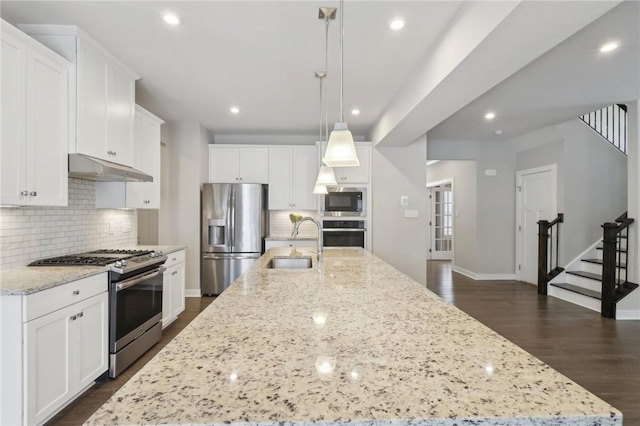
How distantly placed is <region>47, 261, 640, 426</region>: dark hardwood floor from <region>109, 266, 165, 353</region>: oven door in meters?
0.29

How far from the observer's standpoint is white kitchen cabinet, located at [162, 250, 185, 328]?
3.45m

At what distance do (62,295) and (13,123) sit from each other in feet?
3.47

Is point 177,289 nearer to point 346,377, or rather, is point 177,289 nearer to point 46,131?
point 46,131

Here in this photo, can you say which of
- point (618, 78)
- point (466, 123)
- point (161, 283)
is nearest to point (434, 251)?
point (466, 123)

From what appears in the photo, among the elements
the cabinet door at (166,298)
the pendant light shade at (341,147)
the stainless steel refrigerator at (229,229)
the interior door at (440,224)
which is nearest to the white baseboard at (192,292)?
the stainless steel refrigerator at (229,229)

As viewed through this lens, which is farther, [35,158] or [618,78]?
[618,78]

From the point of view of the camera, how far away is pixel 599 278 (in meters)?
4.64

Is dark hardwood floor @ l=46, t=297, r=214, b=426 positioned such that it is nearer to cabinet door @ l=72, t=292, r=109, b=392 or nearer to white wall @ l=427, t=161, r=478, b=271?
cabinet door @ l=72, t=292, r=109, b=392

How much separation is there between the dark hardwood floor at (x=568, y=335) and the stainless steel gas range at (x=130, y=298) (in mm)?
3409

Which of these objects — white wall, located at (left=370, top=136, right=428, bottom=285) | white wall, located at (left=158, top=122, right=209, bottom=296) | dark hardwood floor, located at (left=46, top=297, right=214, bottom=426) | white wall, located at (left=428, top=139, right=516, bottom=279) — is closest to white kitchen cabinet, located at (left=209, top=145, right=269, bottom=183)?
white wall, located at (left=158, top=122, right=209, bottom=296)

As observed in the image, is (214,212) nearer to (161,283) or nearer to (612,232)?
(161,283)

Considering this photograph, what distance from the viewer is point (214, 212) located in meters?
4.86

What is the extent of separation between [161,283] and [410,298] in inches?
103

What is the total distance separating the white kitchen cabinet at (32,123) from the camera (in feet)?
6.39
